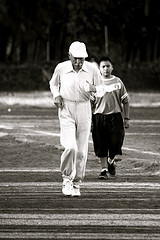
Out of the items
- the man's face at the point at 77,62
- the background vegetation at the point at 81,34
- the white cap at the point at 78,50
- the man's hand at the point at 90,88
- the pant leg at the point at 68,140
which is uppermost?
the white cap at the point at 78,50

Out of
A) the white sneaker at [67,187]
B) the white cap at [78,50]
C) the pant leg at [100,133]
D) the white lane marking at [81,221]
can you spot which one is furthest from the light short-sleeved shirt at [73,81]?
the pant leg at [100,133]

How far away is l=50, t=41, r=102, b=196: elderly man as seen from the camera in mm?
11844

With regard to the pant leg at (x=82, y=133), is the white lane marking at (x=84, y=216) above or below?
below

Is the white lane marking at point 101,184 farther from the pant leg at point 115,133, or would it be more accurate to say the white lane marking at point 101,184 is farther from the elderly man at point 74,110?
the pant leg at point 115,133

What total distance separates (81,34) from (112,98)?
44.5 m

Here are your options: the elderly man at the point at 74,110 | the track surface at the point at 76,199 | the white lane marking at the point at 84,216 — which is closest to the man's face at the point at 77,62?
the elderly man at the point at 74,110

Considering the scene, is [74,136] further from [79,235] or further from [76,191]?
[79,235]

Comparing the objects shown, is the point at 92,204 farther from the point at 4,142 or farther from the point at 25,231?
the point at 4,142

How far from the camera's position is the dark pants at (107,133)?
14312 millimetres

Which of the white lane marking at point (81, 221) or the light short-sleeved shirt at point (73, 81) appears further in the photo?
the light short-sleeved shirt at point (73, 81)

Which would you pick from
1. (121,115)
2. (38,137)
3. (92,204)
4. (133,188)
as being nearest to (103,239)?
(92,204)

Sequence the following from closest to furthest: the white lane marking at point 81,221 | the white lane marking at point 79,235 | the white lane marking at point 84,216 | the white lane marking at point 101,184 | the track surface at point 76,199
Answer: the white lane marking at point 79,235 → the track surface at point 76,199 → the white lane marking at point 81,221 → the white lane marking at point 84,216 → the white lane marking at point 101,184

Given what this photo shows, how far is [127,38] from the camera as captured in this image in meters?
59.6

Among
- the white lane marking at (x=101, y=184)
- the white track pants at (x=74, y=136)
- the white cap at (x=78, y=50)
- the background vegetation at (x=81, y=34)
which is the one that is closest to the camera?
the white cap at (x=78, y=50)
